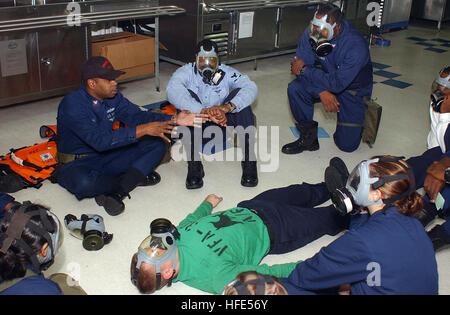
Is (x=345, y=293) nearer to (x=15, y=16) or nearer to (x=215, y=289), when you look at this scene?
(x=215, y=289)

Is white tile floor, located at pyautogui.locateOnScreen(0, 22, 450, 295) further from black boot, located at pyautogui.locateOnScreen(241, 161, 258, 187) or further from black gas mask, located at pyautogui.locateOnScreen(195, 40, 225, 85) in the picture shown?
black gas mask, located at pyautogui.locateOnScreen(195, 40, 225, 85)

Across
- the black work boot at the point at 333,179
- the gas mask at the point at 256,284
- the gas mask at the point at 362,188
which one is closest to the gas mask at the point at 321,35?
the black work boot at the point at 333,179

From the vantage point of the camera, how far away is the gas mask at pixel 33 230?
5.91ft

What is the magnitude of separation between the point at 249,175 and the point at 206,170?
358mm

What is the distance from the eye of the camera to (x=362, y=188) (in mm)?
2041

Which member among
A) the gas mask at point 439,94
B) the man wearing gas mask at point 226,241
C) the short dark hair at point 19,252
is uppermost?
the gas mask at point 439,94

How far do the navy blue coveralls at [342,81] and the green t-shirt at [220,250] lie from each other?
175 centimetres

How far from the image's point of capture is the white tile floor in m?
2.54

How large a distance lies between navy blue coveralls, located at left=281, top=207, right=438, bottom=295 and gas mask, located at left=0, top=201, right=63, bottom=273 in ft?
3.42

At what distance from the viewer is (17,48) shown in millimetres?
4004

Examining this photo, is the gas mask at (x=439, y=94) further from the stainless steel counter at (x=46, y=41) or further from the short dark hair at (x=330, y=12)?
the stainless steel counter at (x=46, y=41)

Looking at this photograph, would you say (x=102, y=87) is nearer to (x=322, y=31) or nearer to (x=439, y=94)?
(x=322, y=31)

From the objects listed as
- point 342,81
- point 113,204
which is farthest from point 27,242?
point 342,81

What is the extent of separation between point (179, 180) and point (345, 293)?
1.67 m
